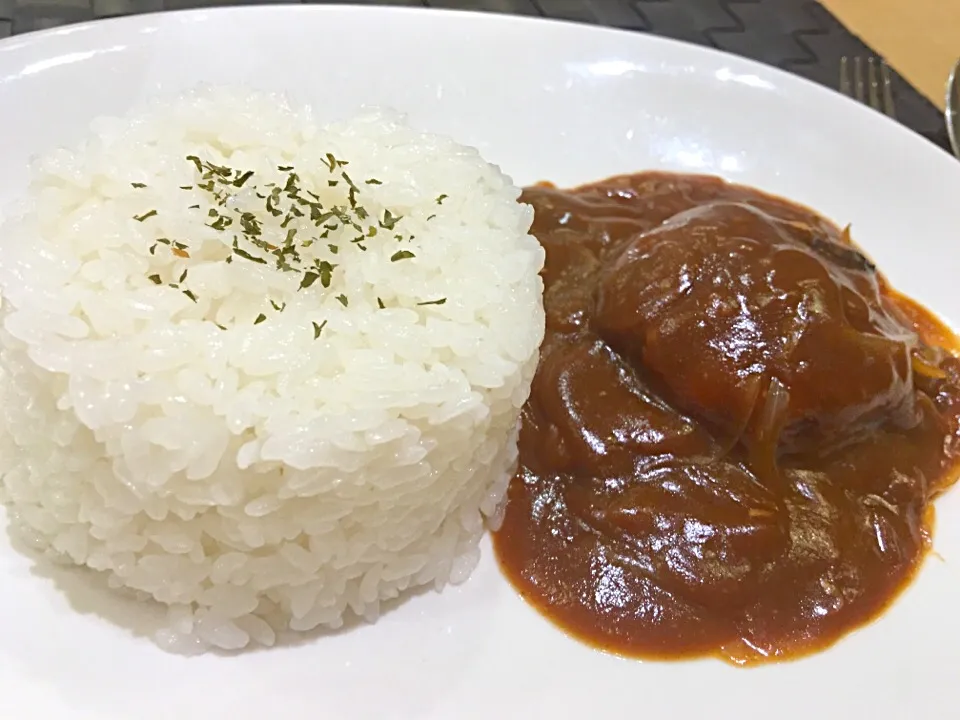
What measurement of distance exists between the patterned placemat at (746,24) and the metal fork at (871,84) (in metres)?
0.06

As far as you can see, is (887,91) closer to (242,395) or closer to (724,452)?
(724,452)

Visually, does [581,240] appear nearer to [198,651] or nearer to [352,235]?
[352,235]

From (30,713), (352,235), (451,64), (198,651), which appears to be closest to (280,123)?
(352,235)

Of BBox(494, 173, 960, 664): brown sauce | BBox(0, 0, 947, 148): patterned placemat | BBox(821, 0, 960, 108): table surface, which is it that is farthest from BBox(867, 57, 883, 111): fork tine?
BBox(494, 173, 960, 664): brown sauce

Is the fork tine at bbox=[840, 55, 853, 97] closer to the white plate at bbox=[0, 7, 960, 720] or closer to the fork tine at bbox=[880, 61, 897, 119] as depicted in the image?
the fork tine at bbox=[880, 61, 897, 119]

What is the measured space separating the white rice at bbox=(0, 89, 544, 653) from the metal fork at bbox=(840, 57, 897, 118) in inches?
98.8

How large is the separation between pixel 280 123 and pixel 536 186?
3.72ft

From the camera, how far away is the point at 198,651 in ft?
7.36

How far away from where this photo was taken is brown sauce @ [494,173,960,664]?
2453 millimetres

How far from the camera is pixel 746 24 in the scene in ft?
15.8

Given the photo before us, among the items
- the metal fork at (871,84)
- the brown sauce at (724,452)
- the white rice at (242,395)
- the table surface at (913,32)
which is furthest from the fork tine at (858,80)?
the white rice at (242,395)

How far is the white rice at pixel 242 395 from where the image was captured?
6.88 ft

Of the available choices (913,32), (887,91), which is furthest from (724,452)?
(913,32)

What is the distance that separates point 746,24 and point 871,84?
814 millimetres
